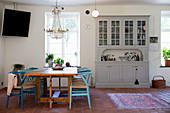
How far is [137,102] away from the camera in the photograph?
13.8 feet

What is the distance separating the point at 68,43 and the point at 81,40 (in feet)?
2.05

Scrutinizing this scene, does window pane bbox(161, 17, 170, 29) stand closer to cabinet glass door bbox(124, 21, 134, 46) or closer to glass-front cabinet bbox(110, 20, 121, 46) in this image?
cabinet glass door bbox(124, 21, 134, 46)

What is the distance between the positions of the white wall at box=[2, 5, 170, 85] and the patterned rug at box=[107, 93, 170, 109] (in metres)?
1.98

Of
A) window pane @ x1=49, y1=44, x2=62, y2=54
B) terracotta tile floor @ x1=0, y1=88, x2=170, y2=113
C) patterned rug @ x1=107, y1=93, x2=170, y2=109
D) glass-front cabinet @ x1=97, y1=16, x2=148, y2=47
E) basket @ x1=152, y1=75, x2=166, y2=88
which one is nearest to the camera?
terracotta tile floor @ x1=0, y1=88, x2=170, y2=113

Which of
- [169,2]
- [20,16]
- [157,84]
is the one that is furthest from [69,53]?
[169,2]

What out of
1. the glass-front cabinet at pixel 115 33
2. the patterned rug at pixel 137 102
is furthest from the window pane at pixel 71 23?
the patterned rug at pixel 137 102

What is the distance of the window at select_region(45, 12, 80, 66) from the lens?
6.74 m

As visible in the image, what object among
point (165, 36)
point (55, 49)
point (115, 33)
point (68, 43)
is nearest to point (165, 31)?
point (165, 36)

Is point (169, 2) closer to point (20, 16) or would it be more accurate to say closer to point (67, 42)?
point (67, 42)

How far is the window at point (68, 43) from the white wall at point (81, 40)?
37cm

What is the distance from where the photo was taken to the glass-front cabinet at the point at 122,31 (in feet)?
20.4

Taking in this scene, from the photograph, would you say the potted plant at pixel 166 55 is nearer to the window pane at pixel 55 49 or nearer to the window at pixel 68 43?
the window at pixel 68 43

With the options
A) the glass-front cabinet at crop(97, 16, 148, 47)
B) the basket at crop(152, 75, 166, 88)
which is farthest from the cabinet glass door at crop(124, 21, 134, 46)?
the basket at crop(152, 75, 166, 88)

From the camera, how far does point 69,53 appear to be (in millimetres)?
6770
